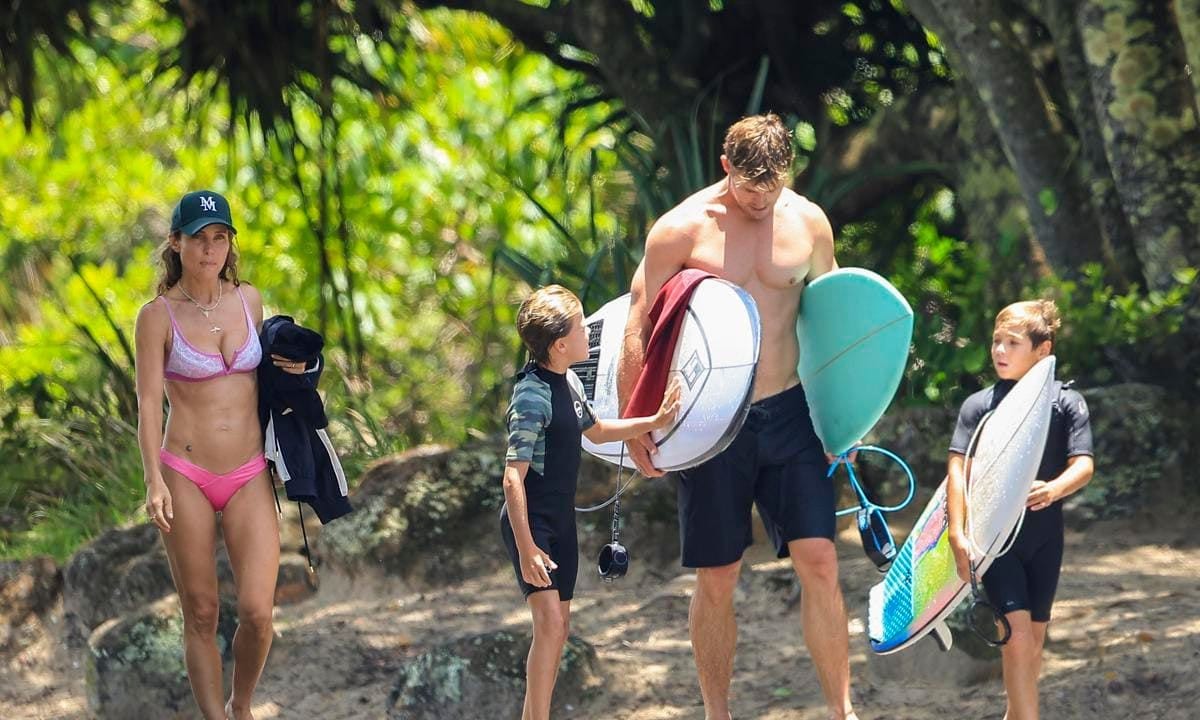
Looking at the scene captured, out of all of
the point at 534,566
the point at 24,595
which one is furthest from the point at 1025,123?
the point at 24,595

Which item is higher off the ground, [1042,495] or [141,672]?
[1042,495]

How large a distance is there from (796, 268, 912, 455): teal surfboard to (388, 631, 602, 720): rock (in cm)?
120

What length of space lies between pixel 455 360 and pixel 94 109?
11.7 feet

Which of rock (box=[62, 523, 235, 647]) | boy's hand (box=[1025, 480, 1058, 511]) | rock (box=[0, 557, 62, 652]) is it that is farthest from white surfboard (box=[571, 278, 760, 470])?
rock (box=[0, 557, 62, 652])

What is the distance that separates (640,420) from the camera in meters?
4.25

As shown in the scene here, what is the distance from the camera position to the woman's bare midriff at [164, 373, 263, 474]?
4.31 metres

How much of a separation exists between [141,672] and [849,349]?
2489 mm

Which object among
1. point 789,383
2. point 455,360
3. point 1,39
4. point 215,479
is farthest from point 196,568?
point 455,360

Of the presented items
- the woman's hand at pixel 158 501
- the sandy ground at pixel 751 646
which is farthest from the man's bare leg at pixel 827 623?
the woman's hand at pixel 158 501

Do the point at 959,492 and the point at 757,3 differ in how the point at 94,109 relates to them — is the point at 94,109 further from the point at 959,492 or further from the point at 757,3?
the point at 959,492

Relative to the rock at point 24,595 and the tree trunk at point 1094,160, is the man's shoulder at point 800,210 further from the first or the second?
the rock at point 24,595

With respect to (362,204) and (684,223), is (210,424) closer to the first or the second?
(684,223)

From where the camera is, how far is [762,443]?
4.44 meters

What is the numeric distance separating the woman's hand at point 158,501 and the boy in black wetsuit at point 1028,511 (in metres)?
1.99
